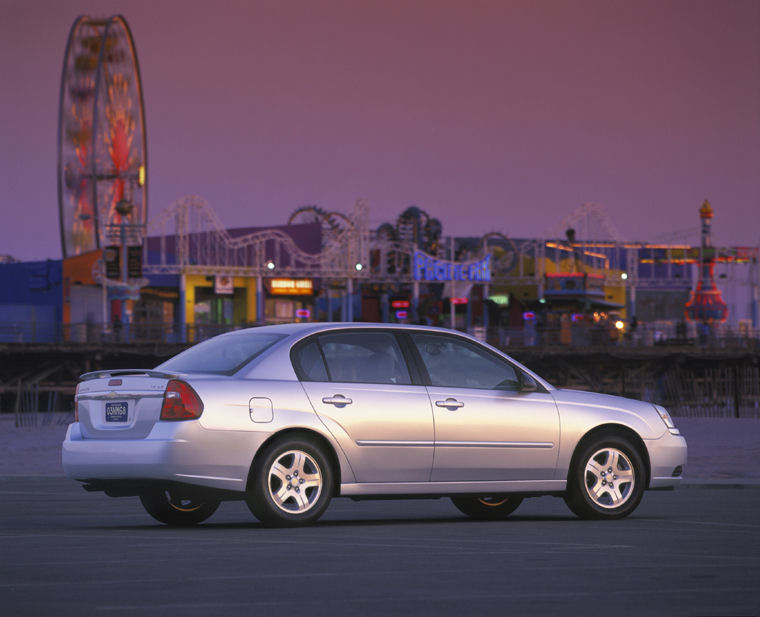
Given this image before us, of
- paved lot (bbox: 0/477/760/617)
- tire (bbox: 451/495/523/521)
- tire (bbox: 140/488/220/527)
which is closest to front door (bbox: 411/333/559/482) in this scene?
paved lot (bbox: 0/477/760/617)

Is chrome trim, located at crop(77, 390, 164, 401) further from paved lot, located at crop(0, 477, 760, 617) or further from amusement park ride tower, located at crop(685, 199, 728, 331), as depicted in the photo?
amusement park ride tower, located at crop(685, 199, 728, 331)

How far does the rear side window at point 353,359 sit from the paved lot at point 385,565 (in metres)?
1.10

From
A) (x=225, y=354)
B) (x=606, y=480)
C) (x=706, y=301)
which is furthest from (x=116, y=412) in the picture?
(x=706, y=301)

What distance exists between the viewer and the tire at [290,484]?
Answer: 32.6ft

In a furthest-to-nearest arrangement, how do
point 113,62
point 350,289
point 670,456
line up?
point 350,289 → point 113,62 → point 670,456

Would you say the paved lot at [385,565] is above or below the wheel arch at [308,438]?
below

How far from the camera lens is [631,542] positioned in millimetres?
9164

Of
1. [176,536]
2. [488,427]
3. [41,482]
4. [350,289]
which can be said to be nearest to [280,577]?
[176,536]

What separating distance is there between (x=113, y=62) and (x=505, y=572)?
181 ft

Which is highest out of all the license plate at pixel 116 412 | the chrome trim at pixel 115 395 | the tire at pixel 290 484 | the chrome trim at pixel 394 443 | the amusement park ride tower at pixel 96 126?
the amusement park ride tower at pixel 96 126

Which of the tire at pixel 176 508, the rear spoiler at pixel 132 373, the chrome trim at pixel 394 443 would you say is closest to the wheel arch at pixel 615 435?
the chrome trim at pixel 394 443

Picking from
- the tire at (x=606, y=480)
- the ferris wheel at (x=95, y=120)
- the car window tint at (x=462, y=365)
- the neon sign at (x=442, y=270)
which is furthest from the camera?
the neon sign at (x=442, y=270)

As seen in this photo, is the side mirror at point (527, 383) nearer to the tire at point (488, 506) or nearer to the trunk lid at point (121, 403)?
the tire at point (488, 506)

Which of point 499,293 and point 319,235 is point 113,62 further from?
point 499,293
